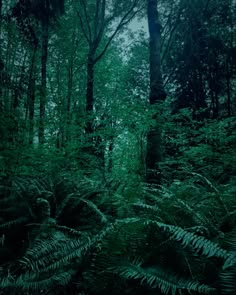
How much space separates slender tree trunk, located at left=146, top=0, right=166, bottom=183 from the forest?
3cm

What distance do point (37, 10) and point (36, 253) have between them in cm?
597

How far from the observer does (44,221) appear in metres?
2.82

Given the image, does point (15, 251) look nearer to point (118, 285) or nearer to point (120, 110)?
point (118, 285)

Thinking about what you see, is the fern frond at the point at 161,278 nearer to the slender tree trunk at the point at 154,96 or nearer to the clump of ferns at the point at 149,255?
the clump of ferns at the point at 149,255

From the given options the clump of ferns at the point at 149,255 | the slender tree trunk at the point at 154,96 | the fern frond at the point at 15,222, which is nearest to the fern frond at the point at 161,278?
the clump of ferns at the point at 149,255

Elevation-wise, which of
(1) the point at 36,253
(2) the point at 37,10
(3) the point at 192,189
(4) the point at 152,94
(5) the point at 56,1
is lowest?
(1) the point at 36,253

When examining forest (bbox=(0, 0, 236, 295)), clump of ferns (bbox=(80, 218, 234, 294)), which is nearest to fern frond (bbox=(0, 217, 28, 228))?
forest (bbox=(0, 0, 236, 295))

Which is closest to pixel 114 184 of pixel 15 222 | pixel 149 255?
pixel 15 222

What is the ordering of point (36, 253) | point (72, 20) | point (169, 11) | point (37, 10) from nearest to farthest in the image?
point (36, 253) < point (37, 10) < point (72, 20) < point (169, 11)

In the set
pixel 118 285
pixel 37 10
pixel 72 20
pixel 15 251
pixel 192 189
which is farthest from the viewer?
pixel 72 20

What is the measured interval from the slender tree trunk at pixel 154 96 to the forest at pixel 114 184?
3 cm

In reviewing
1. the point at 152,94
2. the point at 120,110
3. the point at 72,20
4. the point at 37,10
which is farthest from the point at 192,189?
the point at 72,20

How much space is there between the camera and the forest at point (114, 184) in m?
1.81

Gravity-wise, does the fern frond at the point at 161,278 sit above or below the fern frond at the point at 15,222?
below
